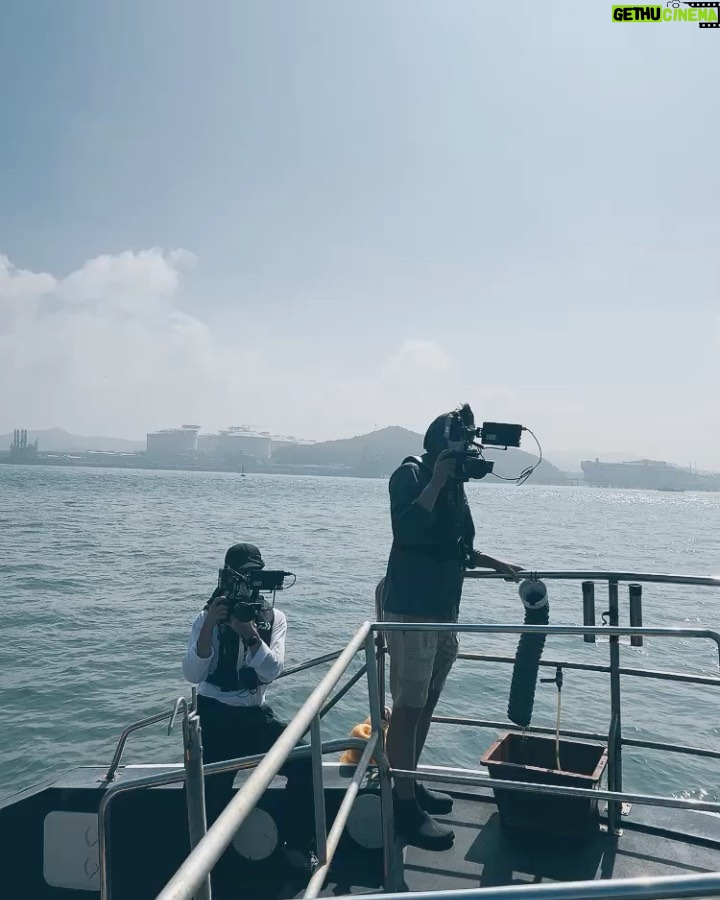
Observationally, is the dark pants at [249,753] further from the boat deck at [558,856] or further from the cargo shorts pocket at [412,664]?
the cargo shorts pocket at [412,664]

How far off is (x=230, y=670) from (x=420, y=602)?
94 centimetres

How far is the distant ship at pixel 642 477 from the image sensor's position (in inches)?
6954

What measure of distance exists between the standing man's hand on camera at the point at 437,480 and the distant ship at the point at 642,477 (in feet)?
597

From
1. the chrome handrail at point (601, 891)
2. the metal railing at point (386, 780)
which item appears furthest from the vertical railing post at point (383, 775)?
the chrome handrail at point (601, 891)

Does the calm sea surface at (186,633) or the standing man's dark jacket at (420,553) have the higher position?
the standing man's dark jacket at (420,553)

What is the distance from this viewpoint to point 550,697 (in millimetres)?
10422

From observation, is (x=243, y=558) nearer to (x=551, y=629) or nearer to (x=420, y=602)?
(x=420, y=602)

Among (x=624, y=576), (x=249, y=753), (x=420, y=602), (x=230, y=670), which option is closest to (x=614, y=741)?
(x=624, y=576)

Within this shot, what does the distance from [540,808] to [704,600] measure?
1662 cm

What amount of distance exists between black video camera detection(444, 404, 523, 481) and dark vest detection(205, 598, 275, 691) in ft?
4.24

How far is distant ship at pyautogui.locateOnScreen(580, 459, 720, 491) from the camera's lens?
6954 inches

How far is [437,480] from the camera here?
11.0 feet

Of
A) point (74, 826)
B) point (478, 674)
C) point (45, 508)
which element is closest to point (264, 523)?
point (45, 508)

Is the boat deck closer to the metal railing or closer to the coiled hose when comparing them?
the metal railing
